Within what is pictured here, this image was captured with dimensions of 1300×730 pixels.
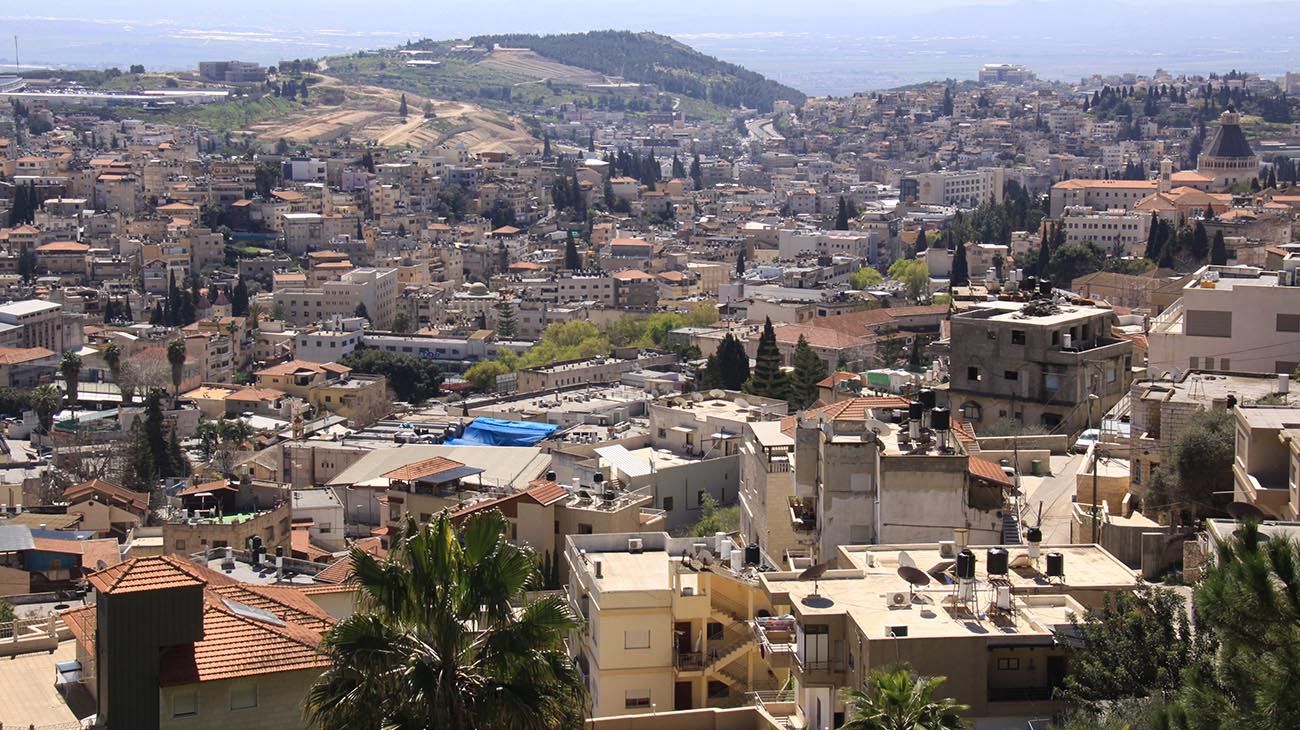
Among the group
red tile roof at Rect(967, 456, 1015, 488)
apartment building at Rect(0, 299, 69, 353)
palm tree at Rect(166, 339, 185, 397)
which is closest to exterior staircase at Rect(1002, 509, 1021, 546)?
red tile roof at Rect(967, 456, 1015, 488)

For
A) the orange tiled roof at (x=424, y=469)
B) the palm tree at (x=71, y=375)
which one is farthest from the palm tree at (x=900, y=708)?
the palm tree at (x=71, y=375)

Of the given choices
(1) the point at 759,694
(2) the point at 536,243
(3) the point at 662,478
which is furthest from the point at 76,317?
(1) the point at 759,694

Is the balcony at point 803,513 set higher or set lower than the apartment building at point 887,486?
lower

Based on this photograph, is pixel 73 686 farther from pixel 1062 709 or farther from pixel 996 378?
pixel 996 378

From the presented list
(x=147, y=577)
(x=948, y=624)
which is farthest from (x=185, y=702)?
(x=948, y=624)

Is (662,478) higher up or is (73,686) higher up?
(73,686)

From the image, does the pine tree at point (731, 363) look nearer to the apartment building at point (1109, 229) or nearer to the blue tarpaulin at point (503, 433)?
the blue tarpaulin at point (503, 433)

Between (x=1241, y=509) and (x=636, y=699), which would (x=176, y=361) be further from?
(x=1241, y=509)
